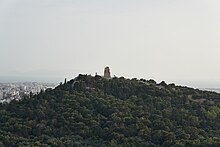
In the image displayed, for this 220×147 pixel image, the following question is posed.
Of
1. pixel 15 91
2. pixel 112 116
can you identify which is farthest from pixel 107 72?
pixel 15 91

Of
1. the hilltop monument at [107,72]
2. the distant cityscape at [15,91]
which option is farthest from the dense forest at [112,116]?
the distant cityscape at [15,91]

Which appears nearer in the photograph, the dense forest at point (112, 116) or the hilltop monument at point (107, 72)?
the dense forest at point (112, 116)

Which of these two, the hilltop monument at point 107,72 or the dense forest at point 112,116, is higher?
the hilltop monument at point 107,72

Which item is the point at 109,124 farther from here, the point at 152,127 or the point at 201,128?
the point at 201,128

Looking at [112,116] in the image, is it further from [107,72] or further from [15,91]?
[15,91]

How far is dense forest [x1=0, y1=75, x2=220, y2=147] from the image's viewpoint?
16922 mm

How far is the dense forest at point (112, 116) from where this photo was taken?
55.5ft

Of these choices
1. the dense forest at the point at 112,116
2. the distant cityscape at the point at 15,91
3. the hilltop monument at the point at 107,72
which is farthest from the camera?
the distant cityscape at the point at 15,91

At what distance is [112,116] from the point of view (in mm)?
19094

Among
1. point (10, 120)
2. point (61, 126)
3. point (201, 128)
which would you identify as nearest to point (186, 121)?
point (201, 128)

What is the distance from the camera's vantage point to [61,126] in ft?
60.7

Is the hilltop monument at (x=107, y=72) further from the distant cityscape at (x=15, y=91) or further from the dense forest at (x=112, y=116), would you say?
the distant cityscape at (x=15, y=91)

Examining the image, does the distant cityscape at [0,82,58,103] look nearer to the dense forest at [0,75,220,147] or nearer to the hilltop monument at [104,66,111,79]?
the hilltop monument at [104,66,111,79]

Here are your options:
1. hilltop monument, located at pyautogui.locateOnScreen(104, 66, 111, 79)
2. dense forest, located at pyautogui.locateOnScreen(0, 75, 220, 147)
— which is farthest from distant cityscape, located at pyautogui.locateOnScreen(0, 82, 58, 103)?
dense forest, located at pyautogui.locateOnScreen(0, 75, 220, 147)
